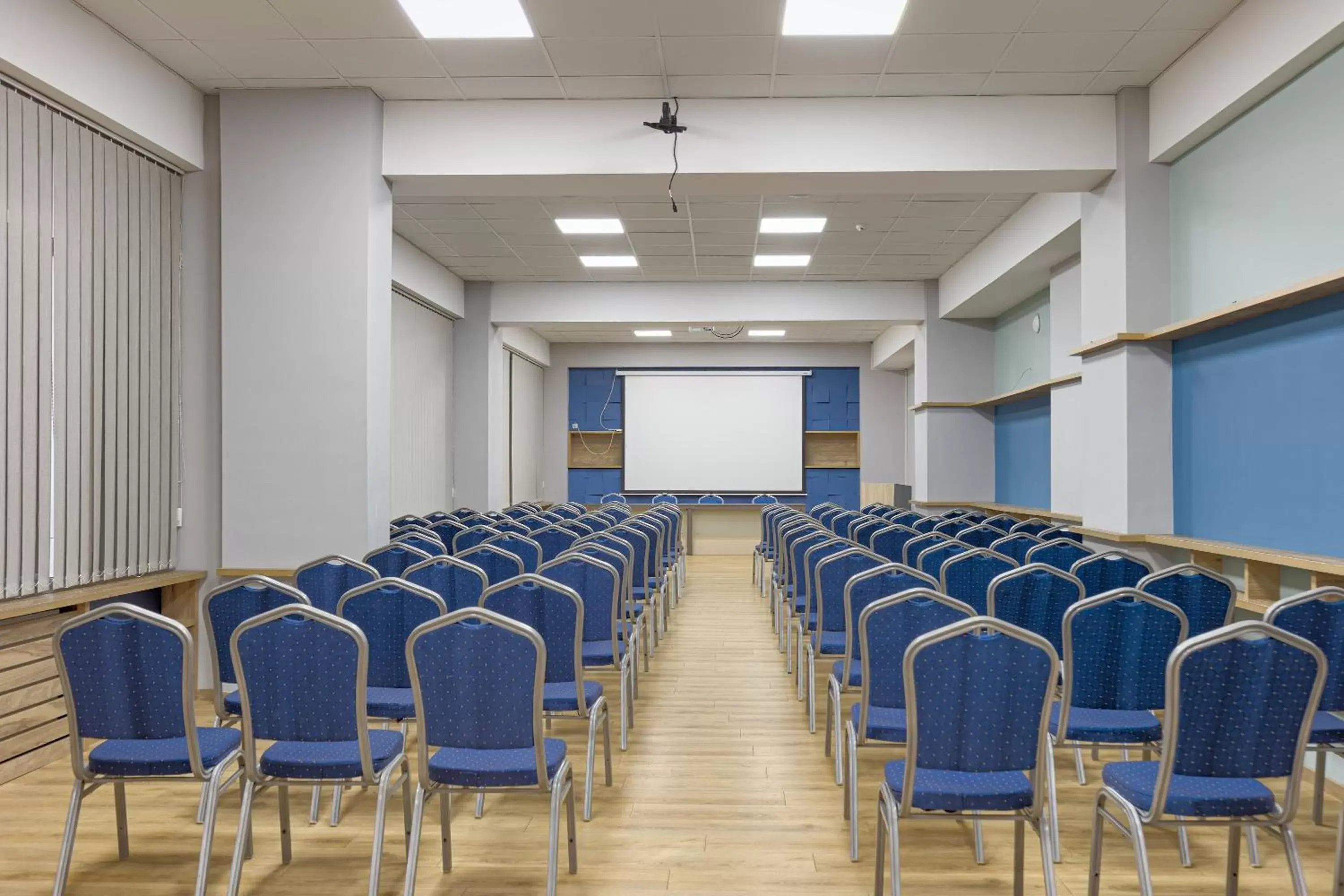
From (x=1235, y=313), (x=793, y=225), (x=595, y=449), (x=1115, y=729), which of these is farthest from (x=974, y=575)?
(x=595, y=449)

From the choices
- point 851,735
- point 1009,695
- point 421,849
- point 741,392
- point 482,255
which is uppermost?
point 482,255

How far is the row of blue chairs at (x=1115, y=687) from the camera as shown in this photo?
2.48 meters

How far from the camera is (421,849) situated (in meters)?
3.48

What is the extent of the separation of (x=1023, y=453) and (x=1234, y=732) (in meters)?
8.92

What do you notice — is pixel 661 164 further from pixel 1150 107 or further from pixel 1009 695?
pixel 1009 695

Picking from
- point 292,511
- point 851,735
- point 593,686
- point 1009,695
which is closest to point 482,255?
point 292,511

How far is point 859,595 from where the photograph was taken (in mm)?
4027

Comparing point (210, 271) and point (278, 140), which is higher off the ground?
point (278, 140)

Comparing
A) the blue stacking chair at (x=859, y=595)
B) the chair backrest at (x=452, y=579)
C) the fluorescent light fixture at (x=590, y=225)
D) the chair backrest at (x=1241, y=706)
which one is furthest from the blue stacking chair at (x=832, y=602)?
the fluorescent light fixture at (x=590, y=225)

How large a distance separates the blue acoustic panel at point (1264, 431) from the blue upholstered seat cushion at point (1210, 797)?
258 cm

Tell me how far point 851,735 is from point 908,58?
14.3 ft

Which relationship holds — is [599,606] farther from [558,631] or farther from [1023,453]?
[1023,453]

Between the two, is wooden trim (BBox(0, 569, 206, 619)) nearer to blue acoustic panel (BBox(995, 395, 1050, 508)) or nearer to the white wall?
the white wall

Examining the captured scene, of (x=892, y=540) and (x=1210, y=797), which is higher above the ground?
(x=892, y=540)
